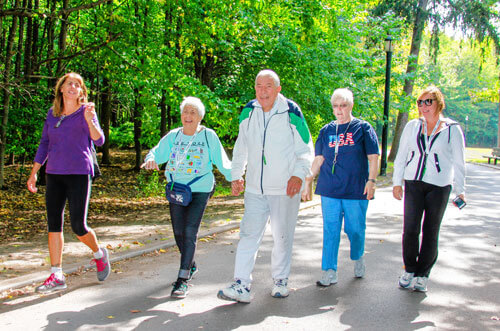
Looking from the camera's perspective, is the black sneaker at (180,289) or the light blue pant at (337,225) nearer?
the black sneaker at (180,289)

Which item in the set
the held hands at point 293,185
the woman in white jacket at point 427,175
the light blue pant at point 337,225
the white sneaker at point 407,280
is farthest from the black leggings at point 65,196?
the white sneaker at point 407,280

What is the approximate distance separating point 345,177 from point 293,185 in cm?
81

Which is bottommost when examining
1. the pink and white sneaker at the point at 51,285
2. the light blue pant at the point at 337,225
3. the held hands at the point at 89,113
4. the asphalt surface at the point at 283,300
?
the asphalt surface at the point at 283,300

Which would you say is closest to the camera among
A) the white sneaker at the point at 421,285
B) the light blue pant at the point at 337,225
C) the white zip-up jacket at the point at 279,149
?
the white zip-up jacket at the point at 279,149

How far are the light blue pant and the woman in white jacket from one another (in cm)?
43

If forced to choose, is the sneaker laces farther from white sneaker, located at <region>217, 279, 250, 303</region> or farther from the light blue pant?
the light blue pant

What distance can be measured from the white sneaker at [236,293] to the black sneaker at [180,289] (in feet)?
1.24

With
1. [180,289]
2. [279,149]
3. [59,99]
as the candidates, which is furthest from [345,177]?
[59,99]

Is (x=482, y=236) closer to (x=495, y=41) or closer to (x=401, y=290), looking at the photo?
(x=401, y=290)

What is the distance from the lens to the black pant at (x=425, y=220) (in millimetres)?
4965

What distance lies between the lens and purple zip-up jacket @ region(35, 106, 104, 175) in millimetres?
4859

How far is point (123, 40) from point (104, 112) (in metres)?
12.2

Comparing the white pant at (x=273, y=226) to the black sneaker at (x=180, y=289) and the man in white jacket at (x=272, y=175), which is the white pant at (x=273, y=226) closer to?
the man in white jacket at (x=272, y=175)

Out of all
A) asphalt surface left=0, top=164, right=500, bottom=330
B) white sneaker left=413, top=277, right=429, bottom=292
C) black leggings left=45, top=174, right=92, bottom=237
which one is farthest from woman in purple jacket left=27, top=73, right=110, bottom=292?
white sneaker left=413, top=277, right=429, bottom=292
